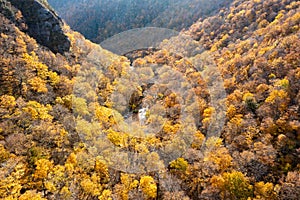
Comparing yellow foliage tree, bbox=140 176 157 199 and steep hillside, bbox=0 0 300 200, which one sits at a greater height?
steep hillside, bbox=0 0 300 200

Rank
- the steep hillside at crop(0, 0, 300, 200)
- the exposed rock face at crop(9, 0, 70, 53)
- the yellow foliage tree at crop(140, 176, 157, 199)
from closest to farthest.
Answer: the steep hillside at crop(0, 0, 300, 200)
the yellow foliage tree at crop(140, 176, 157, 199)
the exposed rock face at crop(9, 0, 70, 53)

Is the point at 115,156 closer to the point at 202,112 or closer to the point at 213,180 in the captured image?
the point at 213,180

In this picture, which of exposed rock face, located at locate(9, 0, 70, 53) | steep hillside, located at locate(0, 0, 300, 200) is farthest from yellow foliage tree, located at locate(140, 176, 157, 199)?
exposed rock face, located at locate(9, 0, 70, 53)

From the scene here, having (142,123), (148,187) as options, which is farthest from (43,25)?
(148,187)

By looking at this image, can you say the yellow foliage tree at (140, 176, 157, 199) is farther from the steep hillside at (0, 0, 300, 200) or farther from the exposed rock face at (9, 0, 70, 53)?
the exposed rock face at (9, 0, 70, 53)

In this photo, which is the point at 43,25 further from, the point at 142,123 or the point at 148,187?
the point at 148,187
